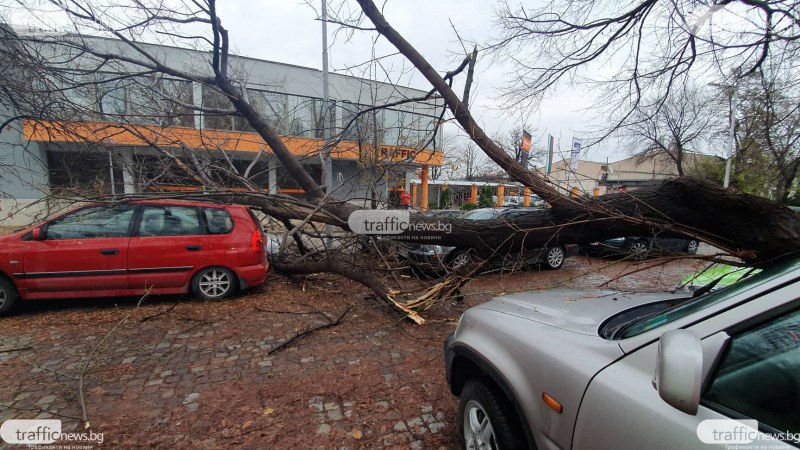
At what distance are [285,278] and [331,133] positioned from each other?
125 inches

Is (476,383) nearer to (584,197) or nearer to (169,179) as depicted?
(584,197)

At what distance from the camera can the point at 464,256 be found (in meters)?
6.04

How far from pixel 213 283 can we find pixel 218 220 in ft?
3.12

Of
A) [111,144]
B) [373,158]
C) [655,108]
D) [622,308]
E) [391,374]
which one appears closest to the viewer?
[622,308]

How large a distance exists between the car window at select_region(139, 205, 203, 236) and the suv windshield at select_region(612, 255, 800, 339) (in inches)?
214

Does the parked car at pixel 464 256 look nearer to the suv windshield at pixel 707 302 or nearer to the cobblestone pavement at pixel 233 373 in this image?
the cobblestone pavement at pixel 233 373

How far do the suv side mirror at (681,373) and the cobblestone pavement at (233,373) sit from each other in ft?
5.70

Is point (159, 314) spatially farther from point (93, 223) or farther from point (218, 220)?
point (93, 223)

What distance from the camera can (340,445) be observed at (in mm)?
2354

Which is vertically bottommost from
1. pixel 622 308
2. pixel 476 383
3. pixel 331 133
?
pixel 476 383

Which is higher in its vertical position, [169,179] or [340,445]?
[169,179]

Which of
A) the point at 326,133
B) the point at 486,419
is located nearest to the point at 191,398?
the point at 486,419

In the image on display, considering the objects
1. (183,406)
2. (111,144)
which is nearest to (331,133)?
(111,144)

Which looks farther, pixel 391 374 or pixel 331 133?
pixel 331 133
